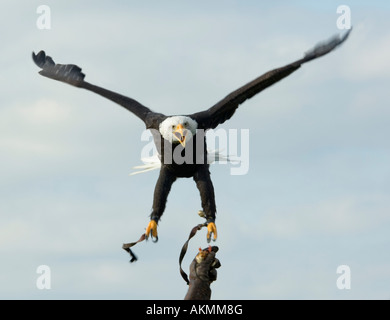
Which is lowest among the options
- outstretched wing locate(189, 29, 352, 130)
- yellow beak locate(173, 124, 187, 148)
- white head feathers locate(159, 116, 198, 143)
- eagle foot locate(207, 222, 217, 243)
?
eagle foot locate(207, 222, 217, 243)

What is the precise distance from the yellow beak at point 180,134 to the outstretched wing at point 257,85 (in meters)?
0.85

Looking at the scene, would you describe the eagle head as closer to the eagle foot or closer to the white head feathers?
the white head feathers

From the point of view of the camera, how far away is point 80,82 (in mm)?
23625

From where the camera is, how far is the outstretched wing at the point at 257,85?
22.0 metres

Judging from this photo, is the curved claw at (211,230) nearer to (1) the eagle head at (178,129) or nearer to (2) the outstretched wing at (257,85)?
(1) the eagle head at (178,129)

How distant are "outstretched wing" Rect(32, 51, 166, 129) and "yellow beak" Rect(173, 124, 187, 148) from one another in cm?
58

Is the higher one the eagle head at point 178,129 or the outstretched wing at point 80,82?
the outstretched wing at point 80,82

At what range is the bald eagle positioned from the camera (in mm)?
21141

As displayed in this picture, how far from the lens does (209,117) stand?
71.6ft

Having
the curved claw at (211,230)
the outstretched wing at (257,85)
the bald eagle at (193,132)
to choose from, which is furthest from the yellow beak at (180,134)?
the curved claw at (211,230)

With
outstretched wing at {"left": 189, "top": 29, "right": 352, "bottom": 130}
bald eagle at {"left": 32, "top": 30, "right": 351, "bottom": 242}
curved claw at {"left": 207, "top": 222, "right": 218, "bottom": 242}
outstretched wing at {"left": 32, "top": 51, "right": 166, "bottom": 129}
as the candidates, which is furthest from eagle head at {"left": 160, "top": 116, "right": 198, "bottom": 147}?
curved claw at {"left": 207, "top": 222, "right": 218, "bottom": 242}

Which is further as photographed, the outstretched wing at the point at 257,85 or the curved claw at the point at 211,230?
the outstretched wing at the point at 257,85

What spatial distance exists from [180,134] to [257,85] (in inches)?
79.8
